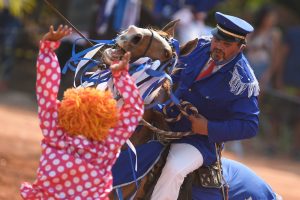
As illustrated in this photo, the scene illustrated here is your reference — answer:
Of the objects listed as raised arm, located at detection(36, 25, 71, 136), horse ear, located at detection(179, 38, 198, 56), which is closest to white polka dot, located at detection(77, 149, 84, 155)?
raised arm, located at detection(36, 25, 71, 136)

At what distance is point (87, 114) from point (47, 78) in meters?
0.31

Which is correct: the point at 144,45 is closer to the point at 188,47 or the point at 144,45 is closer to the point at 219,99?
the point at 188,47

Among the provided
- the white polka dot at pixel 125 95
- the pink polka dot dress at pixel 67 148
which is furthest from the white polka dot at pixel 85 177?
the white polka dot at pixel 125 95

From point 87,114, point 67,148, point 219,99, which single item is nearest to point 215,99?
point 219,99

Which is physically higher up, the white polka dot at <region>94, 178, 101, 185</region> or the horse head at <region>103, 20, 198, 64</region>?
the horse head at <region>103, 20, 198, 64</region>

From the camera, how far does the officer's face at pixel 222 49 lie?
5.62 meters

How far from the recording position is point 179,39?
1291cm

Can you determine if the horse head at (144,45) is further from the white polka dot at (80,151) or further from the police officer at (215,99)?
the white polka dot at (80,151)

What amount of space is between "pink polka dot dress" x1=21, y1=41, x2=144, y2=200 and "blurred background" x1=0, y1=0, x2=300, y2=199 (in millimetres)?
7154

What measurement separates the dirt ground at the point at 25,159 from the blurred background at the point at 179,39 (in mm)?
33

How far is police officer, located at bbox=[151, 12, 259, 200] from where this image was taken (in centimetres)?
554

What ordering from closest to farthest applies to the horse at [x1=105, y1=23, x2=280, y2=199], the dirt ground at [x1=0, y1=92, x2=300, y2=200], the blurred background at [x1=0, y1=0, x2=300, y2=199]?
1. the horse at [x1=105, y1=23, x2=280, y2=199]
2. the dirt ground at [x1=0, y1=92, x2=300, y2=200]
3. the blurred background at [x1=0, y1=0, x2=300, y2=199]

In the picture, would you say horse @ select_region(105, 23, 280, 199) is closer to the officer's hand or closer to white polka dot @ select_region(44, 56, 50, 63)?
the officer's hand

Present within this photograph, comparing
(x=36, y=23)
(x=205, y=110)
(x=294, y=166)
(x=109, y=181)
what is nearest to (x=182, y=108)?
(x=205, y=110)
